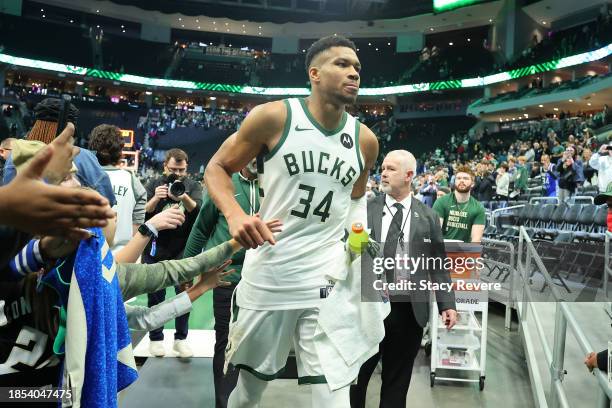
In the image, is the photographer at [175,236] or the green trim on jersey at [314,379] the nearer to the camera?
the green trim on jersey at [314,379]

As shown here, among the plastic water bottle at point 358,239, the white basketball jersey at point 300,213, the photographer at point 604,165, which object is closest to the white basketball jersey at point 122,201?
the white basketball jersey at point 300,213

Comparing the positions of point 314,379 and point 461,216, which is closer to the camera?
point 314,379

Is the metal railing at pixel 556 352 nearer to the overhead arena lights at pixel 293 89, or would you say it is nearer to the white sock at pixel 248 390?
the white sock at pixel 248 390

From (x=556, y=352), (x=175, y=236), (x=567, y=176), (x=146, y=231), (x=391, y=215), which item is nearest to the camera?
(x=146, y=231)

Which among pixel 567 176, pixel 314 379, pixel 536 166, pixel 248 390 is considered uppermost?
pixel 536 166

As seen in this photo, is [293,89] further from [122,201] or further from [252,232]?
[252,232]

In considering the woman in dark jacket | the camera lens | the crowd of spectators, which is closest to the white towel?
the camera lens

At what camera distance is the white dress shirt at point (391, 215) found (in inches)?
136

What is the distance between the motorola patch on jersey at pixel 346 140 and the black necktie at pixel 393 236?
1074 mm

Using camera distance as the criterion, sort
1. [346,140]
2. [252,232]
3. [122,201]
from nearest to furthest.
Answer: [252,232] < [346,140] < [122,201]

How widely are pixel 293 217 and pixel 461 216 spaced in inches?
139

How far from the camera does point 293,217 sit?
2408 mm

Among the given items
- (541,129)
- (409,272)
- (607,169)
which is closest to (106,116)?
(541,129)

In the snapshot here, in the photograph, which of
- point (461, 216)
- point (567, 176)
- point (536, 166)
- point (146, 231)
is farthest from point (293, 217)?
point (536, 166)
